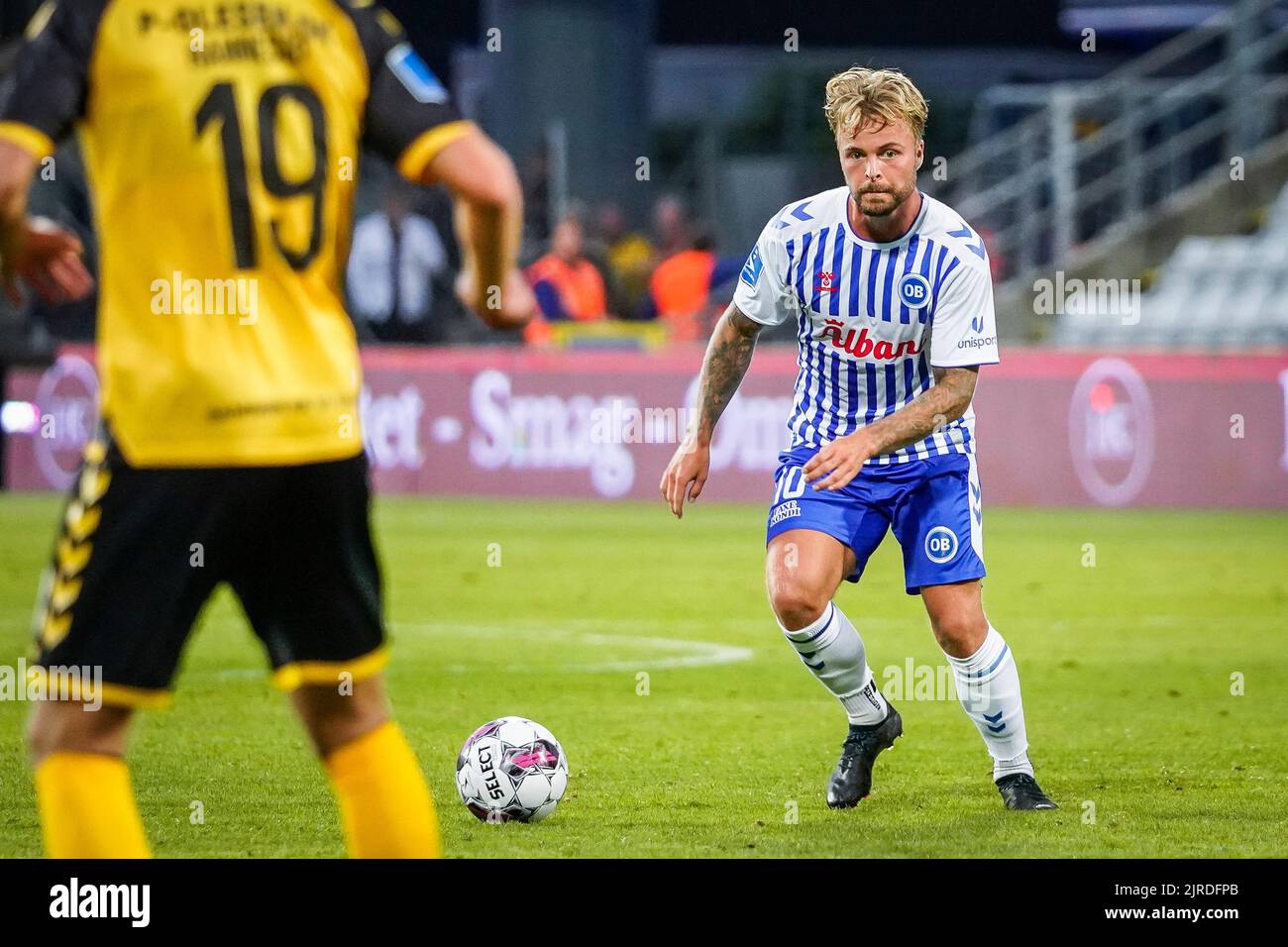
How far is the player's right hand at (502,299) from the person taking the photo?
13.2ft

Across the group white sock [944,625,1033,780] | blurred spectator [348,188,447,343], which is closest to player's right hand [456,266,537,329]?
white sock [944,625,1033,780]

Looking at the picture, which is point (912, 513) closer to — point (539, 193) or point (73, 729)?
point (73, 729)

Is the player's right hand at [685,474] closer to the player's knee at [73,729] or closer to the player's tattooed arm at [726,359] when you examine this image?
the player's tattooed arm at [726,359]

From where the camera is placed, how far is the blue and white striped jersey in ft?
20.3

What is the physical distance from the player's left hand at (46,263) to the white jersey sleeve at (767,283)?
2787mm

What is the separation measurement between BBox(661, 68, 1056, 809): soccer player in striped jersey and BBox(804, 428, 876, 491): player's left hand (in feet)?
0.92

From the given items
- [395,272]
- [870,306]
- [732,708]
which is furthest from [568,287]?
[870,306]

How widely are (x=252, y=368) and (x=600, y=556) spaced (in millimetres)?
10937

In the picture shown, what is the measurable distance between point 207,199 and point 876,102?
2606 mm

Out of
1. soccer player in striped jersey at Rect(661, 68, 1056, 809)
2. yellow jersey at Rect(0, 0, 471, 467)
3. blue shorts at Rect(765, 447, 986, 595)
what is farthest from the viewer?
blue shorts at Rect(765, 447, 986, 595)

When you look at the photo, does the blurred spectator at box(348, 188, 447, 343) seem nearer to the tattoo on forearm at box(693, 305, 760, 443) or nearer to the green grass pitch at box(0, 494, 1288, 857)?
the green grass pitch at box(0, 494, 1288, 857)

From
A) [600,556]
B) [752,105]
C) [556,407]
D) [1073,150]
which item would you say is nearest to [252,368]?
[600,556]

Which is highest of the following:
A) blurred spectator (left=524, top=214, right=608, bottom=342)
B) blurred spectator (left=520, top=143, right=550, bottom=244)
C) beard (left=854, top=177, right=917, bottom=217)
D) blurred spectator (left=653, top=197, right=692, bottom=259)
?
blurred spectator (left=520, top=143, right=550, bottom=244)

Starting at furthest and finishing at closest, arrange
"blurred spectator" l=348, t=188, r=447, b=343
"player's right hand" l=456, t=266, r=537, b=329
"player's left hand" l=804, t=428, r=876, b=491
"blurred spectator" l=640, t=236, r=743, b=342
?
"blurred spectator" l=640, t=236, r=743, b=342 < "blurred spectator" l=348, t=188, r=447, b=343 < "player's left hand" l=804, t=428, r=876, b=491 < "player's right hand" l=456, t=266, r=537, b=329
